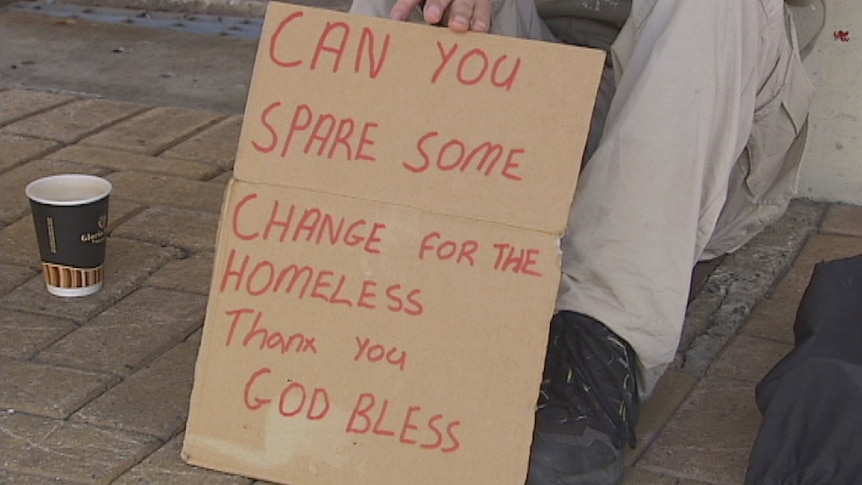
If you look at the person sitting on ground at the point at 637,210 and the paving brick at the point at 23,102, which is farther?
the paving brick at the point at 23,102

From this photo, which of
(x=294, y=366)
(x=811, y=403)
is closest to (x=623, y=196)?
(x=811, y=403)

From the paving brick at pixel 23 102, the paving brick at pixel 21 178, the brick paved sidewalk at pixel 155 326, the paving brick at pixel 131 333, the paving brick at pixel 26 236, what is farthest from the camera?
the paving brick at pixel 23 102

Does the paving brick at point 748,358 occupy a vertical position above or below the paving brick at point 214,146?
above

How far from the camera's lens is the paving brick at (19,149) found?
10.3 ft

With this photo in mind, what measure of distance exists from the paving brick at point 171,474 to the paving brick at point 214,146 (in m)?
1.23

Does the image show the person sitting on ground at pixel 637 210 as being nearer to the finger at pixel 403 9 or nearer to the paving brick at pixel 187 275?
the finger at pixel 403 9

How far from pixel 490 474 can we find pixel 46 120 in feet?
6.39

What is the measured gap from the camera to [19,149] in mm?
3195

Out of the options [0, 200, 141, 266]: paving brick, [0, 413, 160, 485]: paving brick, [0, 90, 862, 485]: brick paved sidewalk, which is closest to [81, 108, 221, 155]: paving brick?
[0, 90, 862, 485]: brick paved sidewalk

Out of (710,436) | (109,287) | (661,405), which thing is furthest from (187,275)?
(710,436)

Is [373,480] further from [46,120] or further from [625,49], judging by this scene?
[46,120]

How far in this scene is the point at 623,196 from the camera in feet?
6.50

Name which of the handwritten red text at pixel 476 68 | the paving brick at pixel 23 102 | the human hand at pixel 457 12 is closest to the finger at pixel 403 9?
the human hand at pixel 457 12

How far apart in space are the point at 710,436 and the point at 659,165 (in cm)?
45
